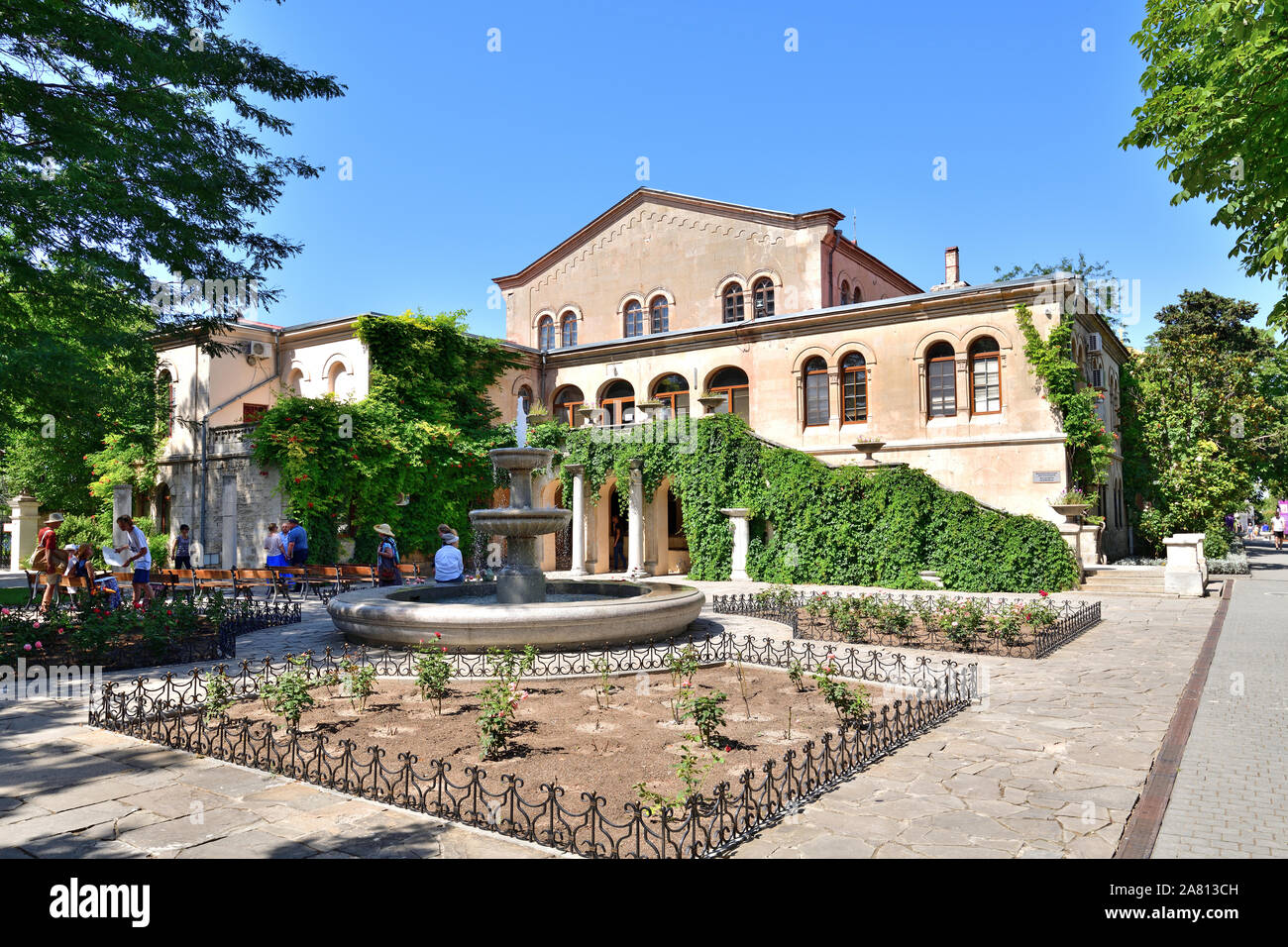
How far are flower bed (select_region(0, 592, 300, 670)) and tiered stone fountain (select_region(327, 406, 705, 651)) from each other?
1759 millimetres

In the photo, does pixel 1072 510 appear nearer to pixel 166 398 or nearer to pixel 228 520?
pixel 228 520

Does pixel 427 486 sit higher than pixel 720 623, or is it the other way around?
pixel 427 486

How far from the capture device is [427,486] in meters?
25.5

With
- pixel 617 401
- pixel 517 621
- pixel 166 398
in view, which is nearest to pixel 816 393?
pixel 617 401

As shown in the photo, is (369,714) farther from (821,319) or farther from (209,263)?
(821,319)

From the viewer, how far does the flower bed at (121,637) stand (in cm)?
995

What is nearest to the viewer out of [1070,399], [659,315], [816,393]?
[1070,399]

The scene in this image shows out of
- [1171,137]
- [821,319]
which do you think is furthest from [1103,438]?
[1171,137]

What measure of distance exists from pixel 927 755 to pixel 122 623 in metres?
10.1

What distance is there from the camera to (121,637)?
1074 cm

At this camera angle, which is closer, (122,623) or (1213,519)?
(122,623)

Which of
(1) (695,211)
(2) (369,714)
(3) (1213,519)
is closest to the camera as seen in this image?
(2) (369,714)

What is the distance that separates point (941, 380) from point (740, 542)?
25.4 ft
